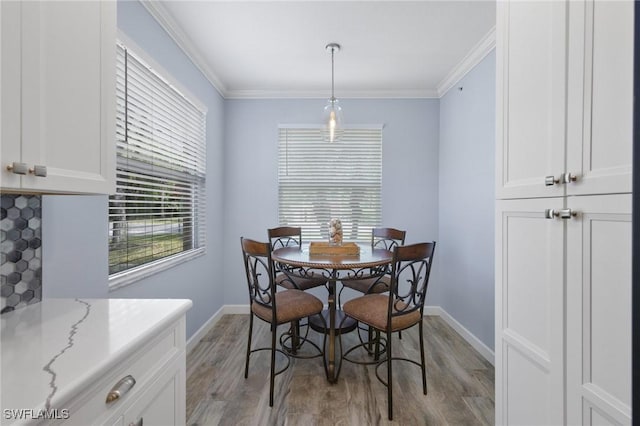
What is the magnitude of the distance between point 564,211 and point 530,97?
44 cm

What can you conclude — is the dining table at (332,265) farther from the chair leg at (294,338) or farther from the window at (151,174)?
the window at (151,174)

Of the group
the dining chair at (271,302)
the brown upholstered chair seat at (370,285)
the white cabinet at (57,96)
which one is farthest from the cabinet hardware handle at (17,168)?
the brown upholstered chair seat at (370,285)

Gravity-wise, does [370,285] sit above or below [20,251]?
below

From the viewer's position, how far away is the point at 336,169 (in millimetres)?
3455

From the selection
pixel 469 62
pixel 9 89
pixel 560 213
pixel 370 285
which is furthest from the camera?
pixel 469 62

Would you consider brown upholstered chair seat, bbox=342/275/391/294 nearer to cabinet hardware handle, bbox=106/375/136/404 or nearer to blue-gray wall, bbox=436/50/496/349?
blue-gray wall, bbox=436/50/496/349

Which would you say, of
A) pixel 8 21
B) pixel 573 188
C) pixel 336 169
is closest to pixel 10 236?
pixel 8 21

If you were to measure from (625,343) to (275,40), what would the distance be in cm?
271

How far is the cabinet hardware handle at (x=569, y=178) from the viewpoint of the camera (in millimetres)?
859

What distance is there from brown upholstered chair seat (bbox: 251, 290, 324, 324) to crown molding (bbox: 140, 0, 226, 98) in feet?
7.01

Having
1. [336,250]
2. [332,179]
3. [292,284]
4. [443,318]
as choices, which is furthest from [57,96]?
[443,318]

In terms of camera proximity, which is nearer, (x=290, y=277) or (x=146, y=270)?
(x=146, y=270)

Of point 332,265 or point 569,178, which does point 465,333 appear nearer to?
point 332,265

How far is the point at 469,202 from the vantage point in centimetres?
278
